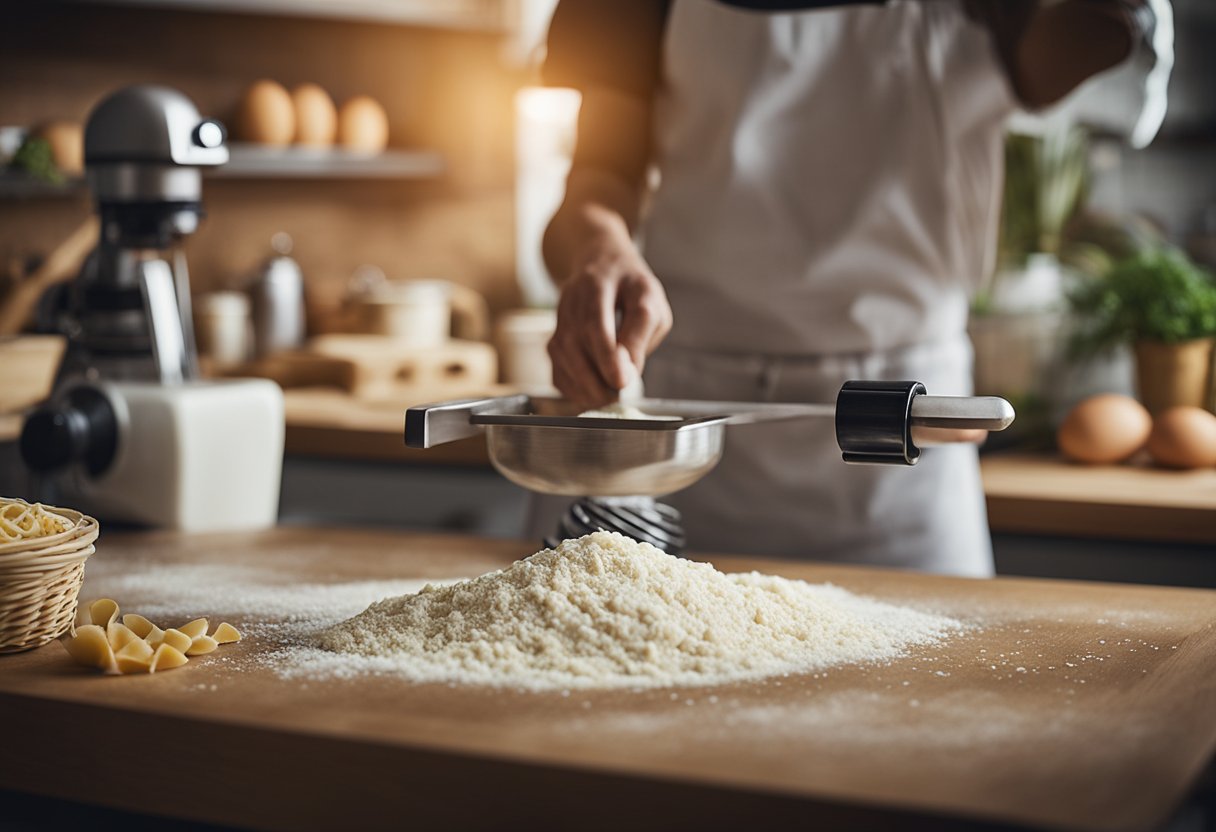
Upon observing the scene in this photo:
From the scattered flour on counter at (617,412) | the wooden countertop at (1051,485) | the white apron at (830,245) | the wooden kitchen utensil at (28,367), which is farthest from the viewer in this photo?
the wooden kitchen utensil at (28,367)

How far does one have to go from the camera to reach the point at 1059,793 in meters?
0.61

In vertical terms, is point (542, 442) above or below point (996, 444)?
above

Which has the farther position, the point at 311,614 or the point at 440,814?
the point at 311,614

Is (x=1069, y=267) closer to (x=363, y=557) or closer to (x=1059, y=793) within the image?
(x=363, y=557)

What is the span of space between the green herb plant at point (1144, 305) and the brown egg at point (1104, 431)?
152 mm

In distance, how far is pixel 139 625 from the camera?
0.88 metres

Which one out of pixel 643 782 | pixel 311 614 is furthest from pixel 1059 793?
pixel 311 614

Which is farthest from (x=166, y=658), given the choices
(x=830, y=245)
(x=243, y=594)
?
(x=830, y=245)

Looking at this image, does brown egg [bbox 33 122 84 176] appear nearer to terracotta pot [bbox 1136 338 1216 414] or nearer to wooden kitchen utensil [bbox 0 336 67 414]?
wooden kitchen utensil [bbox 0 336 67 414]

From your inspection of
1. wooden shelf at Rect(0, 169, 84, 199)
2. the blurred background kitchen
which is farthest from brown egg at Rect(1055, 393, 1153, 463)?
wooden shelf at Rect(0, 169, 84, 199)

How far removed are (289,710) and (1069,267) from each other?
6.66ft

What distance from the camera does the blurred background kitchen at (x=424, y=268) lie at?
1.68 meters

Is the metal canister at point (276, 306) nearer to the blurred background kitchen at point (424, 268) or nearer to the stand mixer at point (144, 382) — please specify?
the blurred background kitchen at point (424, 268)

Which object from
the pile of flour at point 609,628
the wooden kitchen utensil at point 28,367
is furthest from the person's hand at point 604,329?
the wooden kitchen utensil at point 28,367
